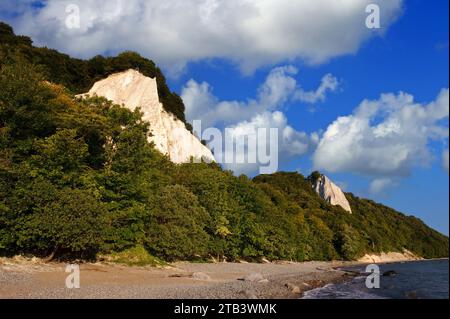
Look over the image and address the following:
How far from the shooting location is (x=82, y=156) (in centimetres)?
3225

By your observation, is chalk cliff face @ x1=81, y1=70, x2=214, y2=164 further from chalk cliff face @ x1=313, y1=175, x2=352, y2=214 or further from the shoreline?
chalk cliff face @ x1=313, y1=175, x2=352, y2=214

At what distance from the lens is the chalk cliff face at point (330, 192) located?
128325mm

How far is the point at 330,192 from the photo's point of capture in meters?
130

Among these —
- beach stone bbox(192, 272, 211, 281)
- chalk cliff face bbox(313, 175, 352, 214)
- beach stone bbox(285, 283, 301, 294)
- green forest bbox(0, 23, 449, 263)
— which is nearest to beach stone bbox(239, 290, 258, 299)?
beach stone bbox(285, 283, 301, 294)

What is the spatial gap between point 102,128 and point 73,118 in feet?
8.93

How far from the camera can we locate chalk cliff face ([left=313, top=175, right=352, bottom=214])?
128325 mm

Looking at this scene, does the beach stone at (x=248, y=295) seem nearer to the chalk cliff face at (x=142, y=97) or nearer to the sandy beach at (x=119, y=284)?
the sandy beach at (x=119, y=284)

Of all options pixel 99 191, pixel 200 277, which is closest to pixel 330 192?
pixel 99 191

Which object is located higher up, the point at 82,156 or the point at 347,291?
the point at 82,156

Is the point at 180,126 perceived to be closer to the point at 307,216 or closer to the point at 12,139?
the point at 307,216

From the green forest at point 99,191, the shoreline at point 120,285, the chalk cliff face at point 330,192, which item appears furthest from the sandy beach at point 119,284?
the chalk cliff face at point 330,192

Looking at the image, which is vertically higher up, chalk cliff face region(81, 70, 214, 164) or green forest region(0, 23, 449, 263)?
chalk cliff face region(81, 70, 214, 164)

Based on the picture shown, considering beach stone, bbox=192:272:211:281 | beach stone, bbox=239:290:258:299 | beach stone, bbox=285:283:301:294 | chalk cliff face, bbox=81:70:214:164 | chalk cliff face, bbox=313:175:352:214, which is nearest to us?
beach stone, bbox=239:290:258:299
